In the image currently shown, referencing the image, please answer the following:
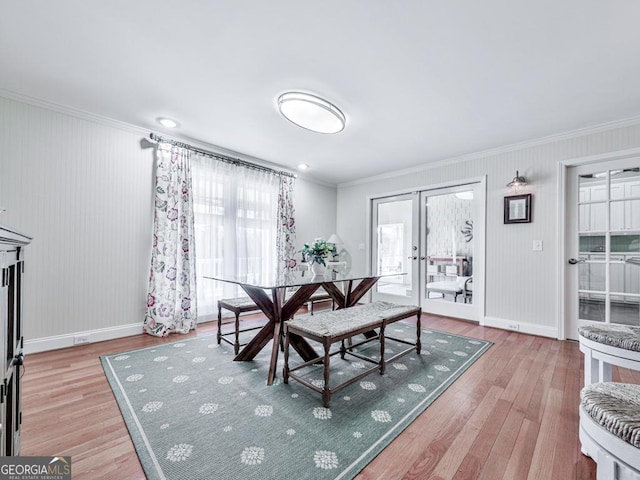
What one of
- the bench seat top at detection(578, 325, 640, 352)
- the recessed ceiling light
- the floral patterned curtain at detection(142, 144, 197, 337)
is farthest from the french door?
the recessed ceiling light

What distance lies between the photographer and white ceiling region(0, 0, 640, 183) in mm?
1601

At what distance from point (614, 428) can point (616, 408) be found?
102 millimetres

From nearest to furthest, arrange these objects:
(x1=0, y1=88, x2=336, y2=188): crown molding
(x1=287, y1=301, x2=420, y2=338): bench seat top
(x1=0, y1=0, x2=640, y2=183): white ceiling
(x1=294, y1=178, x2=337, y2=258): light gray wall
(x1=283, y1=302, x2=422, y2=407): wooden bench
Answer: (x1=0, y1=0, x2=640, y2=183): white ceiling < (x1=283, y1=302, x2=422, y2=407): wooden bench < (x1=287, y1=301, x2=420, y2=338): bench seat top < (x1=0, y1=88, x2=336, y2=188): crown molding < (x1=294, y1=178, x2=337, y2=258): light gray wall

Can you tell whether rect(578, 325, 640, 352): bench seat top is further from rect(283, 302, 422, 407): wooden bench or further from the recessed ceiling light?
the recessed ceiling light

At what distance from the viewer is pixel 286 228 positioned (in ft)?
14.9

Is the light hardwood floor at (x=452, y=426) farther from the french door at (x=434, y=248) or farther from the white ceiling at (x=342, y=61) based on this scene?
the white ceiling at (x=342, y=61)

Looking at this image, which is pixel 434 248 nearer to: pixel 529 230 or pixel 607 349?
pixel 529 230

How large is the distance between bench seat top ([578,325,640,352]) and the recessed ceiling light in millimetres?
3747

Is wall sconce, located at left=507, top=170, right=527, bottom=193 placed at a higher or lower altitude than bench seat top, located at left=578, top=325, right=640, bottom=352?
higher

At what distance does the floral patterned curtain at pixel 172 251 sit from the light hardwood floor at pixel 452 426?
77 cm

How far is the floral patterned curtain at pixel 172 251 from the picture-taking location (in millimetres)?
3166

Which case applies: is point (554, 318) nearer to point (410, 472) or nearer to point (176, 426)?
point (410, 472)

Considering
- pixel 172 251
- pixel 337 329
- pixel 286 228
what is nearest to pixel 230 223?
pixel 172 251

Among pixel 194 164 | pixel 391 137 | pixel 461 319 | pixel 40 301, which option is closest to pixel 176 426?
pixel 40 301
